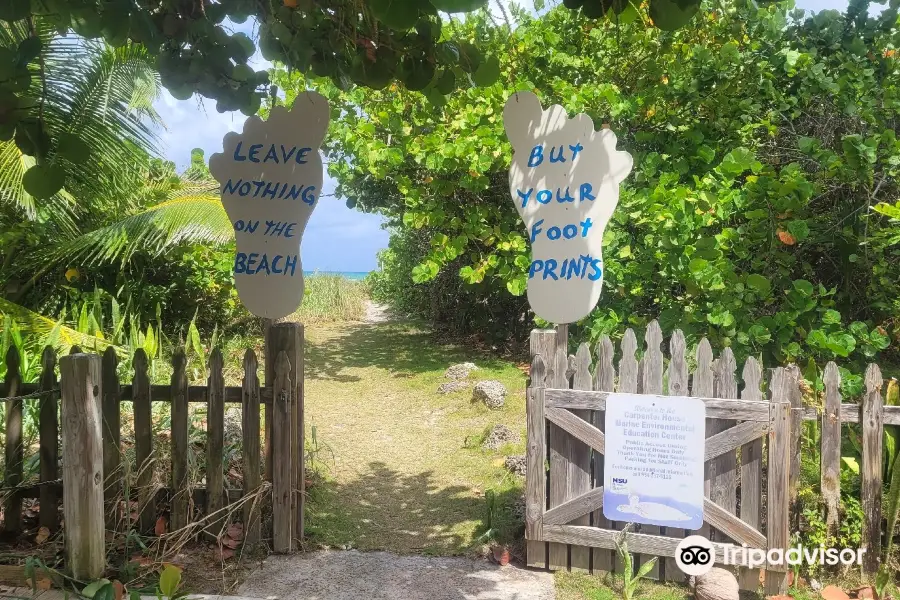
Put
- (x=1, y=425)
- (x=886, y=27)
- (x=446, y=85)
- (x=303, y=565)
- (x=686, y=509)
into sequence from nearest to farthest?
(x=446, y=85) → (x=686, y=509) → (x=303, y=565) → (x=1, y=425) → (x=886, y=27)

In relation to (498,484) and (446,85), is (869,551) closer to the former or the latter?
(498,484)

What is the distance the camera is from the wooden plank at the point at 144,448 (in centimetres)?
319

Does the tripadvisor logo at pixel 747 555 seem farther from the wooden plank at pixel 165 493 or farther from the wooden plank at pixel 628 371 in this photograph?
the wooden plank at pixel 165 493

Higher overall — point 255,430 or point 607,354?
point 607,354

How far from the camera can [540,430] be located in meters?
3.24

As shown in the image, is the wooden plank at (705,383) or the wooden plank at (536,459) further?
the wooden plank at (536,459)

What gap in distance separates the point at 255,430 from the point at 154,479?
2.11 ft

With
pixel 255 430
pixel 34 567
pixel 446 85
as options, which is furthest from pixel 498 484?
pixel 446 85

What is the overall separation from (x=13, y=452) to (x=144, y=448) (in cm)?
71

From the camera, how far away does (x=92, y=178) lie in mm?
5891

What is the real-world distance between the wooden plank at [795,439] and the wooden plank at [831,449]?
0.34 ft

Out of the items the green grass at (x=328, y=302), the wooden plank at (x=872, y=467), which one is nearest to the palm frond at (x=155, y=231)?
the wooden plank at (x=872, y=467)

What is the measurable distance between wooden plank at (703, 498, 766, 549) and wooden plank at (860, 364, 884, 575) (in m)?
0.51

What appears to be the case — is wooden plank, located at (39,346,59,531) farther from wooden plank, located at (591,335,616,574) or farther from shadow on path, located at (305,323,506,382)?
shadow on path, located at (305,323,506,382)
